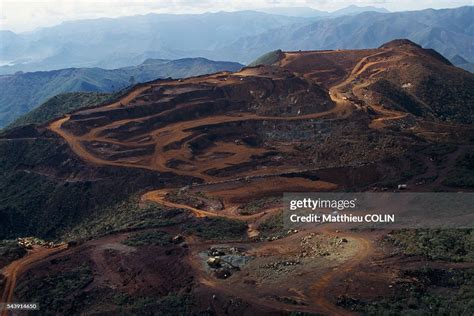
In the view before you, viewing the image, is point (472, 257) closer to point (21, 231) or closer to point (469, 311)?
point (469, 311)

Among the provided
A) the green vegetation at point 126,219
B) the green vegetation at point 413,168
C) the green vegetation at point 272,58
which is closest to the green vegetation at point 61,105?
the green vegetation at point 126,219

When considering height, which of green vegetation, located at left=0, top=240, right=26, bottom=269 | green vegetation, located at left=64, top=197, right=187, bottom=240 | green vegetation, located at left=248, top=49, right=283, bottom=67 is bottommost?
green vegetation, located at left=64, top=197, right=187, bottom=240

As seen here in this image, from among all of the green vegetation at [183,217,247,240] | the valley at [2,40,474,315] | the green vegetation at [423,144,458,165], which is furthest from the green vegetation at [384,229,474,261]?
the green vegetation at [423,144,458,165]

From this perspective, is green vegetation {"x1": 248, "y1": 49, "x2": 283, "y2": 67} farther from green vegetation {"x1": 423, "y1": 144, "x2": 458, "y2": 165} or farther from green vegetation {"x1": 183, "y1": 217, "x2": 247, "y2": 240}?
green vegetation {"x1": 183, "y1": 217, "x2": 247, "y2": 240}

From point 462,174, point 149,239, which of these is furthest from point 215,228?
point 462,174

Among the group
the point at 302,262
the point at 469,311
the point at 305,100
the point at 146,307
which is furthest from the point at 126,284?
the point at 305,100

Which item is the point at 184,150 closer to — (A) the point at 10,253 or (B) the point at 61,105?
(A) the point at 10,253
